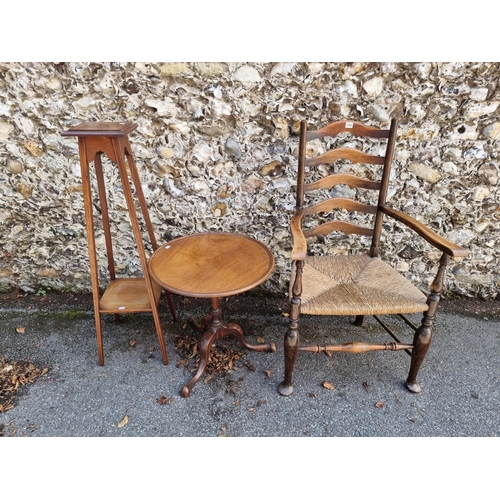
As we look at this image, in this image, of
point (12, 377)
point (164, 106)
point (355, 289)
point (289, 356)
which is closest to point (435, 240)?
point (355, 289)

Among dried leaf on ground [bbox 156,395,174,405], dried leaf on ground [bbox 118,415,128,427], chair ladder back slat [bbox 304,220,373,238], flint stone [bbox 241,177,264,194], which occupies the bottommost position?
dried leaf on ground [bbox 118,415,128,427]

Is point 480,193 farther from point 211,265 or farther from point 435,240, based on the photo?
point 211,265

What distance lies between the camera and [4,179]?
252 centimetres

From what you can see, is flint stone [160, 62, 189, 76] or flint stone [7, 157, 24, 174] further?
flint stone [7, 157, 24, 174]

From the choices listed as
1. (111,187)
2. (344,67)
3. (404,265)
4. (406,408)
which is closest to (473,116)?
(344,67)

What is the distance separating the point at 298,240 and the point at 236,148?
0.97 m

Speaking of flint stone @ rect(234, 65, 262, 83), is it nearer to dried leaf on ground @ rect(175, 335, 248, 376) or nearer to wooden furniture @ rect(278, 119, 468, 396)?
wooden furniture @ rect(278, 119, 468, 396)

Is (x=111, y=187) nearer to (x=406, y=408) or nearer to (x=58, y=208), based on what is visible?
(x=58, y=208)

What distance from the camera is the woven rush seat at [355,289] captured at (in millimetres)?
1791

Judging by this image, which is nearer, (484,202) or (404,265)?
(484,202)

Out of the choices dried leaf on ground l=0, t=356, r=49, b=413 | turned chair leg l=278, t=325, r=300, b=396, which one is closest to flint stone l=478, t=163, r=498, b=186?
turned chair leg l=278, t=325, r=300, b=396

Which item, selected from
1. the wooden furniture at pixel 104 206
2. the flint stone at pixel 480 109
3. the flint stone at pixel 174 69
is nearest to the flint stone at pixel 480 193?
the flint stone at pixel 480 109

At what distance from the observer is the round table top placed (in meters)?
1.76

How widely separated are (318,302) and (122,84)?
1869mm
